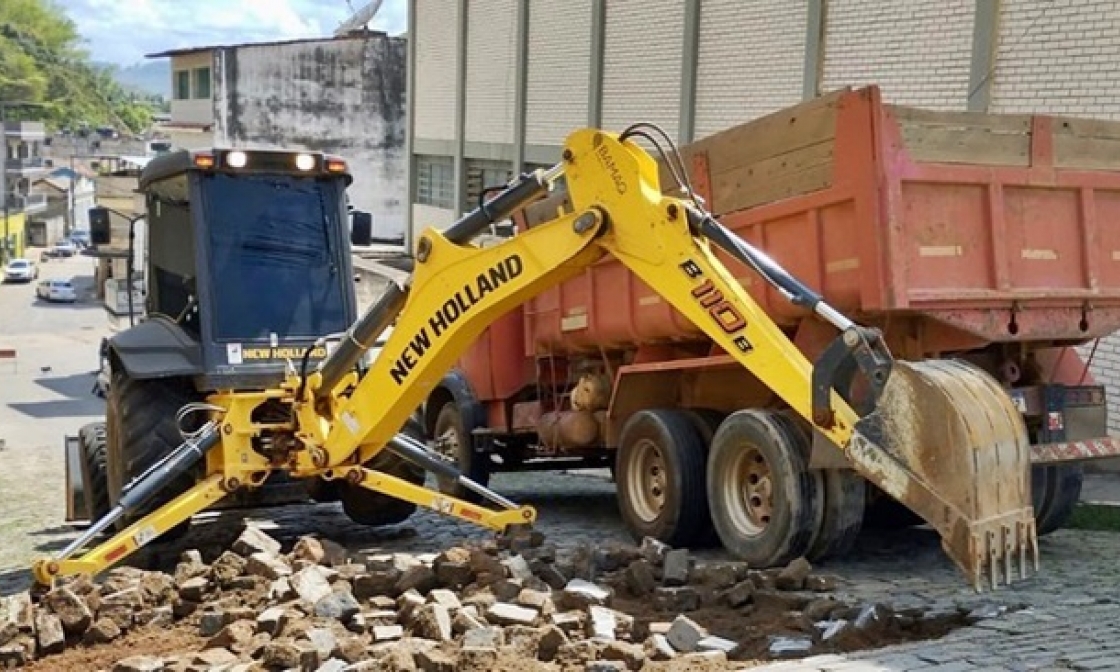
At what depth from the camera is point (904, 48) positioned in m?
16.2

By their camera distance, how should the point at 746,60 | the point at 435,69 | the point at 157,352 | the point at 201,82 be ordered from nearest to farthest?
the point at 157,352 < the point at 746,60 < the point at 435,69 < the point at 201,82

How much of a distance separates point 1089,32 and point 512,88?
46.3 feet

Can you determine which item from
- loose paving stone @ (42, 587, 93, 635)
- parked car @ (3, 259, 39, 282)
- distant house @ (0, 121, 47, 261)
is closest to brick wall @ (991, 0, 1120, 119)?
loose paving stone @ (42, 587, 93, 635)

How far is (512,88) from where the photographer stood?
26562 millimetres

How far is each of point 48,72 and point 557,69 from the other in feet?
359

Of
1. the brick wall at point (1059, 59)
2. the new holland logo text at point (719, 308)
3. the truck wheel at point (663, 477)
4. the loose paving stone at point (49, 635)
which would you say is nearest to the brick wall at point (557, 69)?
the brick wall at point (1059, 59)

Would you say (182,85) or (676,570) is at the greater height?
(182,85)

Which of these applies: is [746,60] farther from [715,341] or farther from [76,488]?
[715,341]

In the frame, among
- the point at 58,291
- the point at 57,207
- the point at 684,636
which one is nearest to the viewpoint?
the point at 684,636

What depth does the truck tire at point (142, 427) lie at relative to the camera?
32.1 feet

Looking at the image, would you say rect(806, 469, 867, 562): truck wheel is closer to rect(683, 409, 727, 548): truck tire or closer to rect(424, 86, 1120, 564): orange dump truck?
rect(424, 86, 1120, 564): orange dump truck

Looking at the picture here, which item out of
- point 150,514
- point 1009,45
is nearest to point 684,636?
point 150,514

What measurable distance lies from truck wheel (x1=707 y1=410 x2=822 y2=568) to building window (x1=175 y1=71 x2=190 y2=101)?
159 ft

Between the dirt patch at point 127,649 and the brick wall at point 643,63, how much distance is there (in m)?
14.6
